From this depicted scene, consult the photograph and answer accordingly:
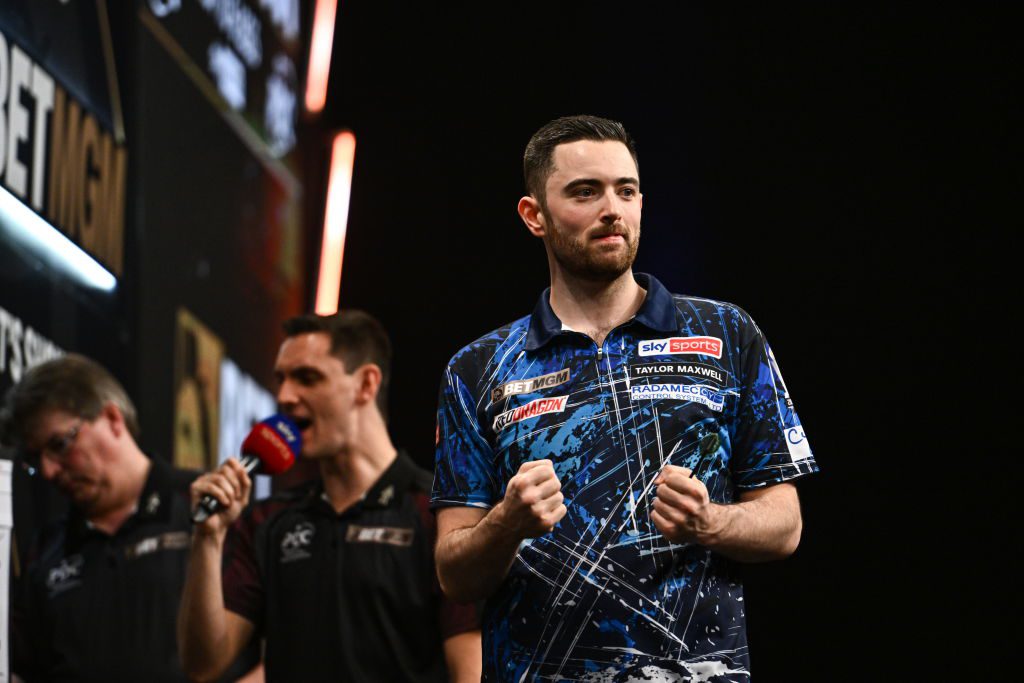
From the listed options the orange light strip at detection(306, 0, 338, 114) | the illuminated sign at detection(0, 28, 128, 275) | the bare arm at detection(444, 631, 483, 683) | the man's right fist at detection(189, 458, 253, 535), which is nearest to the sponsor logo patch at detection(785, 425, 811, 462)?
the bare arm at detection(444, 631, 483, 683)

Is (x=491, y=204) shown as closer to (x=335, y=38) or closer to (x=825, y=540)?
(x=335, y=38)

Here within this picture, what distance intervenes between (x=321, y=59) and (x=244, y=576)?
387cm

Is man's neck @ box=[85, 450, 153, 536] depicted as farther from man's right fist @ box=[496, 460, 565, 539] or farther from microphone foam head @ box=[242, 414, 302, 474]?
man's right fist @ box=[496, 460, 565, 539]

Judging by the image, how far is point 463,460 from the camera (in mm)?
2113

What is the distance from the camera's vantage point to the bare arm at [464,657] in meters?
2.77

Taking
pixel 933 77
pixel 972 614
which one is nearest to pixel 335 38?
pixel 933 77

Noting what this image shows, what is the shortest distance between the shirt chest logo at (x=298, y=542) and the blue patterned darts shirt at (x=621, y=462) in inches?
39.9

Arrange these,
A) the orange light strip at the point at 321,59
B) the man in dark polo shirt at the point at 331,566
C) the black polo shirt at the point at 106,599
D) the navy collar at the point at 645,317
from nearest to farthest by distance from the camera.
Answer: the navy collar at the point at 645,317
the man in dark polo shirt at the point at 331,566
the black polo shirt at the point at 106,599
the orange light strip at the point at 321,59

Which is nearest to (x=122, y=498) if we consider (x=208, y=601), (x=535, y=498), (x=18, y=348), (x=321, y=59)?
(x=18, y=348)

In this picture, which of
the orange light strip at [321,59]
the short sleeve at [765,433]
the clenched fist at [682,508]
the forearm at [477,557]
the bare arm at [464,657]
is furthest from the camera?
the orange light strip at [321,59]

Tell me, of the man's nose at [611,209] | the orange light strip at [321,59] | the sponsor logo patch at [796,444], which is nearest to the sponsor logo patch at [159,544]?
the man's nose at [611,209]

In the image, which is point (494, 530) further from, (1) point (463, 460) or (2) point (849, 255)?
(2) point (849, 255)

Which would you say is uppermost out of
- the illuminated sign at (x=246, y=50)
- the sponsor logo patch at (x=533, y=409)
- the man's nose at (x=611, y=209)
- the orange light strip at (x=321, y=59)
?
the orange light strip at (x=321, y=59)

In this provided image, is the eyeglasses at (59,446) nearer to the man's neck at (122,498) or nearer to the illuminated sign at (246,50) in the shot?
the man's neck at (122,498)
